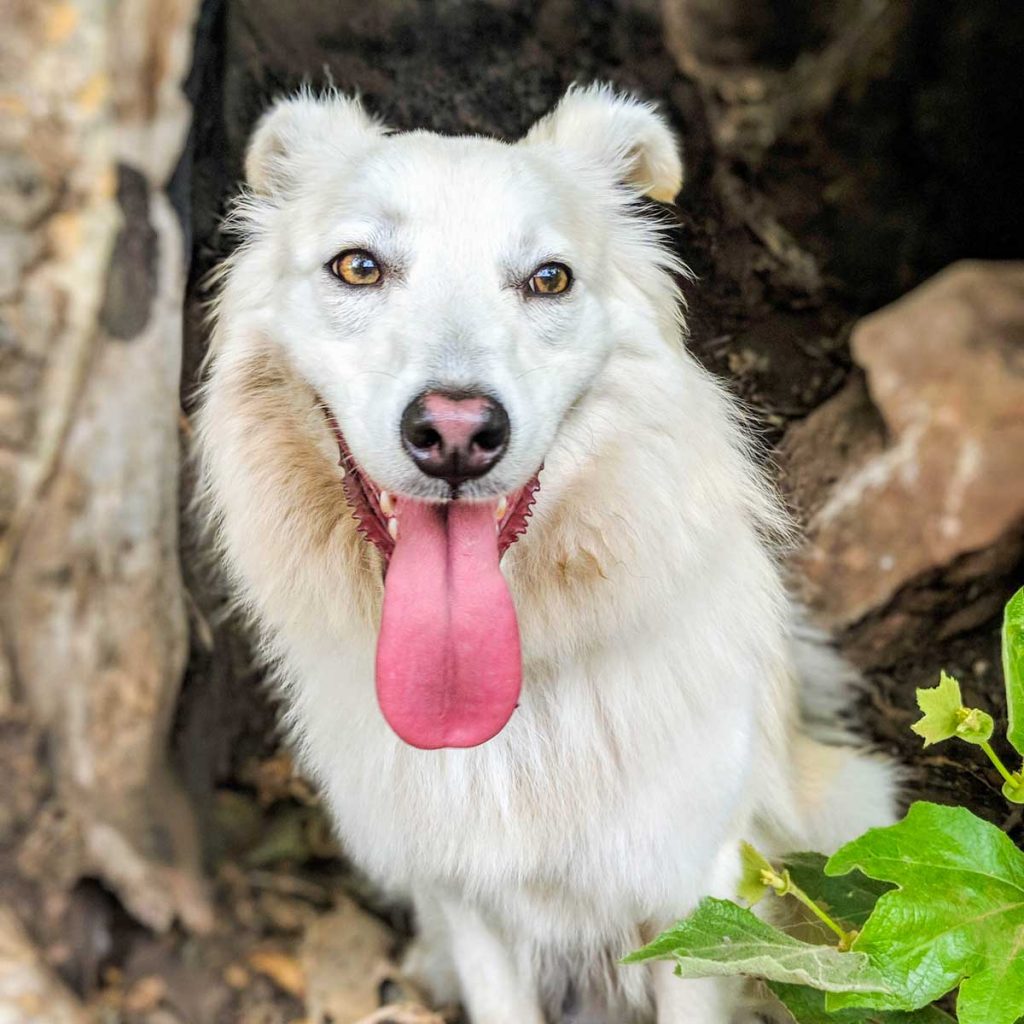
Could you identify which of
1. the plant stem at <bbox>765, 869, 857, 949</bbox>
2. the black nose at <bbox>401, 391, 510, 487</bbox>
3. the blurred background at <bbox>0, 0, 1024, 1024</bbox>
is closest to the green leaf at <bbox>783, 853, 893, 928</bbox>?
the plant stem at <bbox>765, 869, 857, 949</bbox>

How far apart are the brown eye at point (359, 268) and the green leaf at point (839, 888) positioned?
1361 mm

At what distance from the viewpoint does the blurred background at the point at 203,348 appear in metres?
2.21

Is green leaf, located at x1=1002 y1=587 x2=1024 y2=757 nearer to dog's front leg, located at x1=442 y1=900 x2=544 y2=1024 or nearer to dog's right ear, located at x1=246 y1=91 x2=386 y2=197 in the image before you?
dog's front leg, located at x1=442 y1=900 x2=544 y2=1024

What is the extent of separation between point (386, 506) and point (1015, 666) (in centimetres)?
106

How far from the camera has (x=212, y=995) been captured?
104 inches

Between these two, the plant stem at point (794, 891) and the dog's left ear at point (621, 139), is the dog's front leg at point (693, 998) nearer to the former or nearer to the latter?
the plant stem at point (794, 891)

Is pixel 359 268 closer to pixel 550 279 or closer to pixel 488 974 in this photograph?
pixel 550 279

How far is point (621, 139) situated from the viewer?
198 centimetres

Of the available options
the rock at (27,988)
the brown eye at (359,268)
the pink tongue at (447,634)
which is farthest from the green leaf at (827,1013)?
the rock at (27,988)


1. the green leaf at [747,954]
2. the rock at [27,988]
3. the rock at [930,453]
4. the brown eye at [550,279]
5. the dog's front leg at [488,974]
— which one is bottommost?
the rock at [27,988]

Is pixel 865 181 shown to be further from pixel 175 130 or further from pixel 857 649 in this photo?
pixel 175 130

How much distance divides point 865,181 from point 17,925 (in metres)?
2.59

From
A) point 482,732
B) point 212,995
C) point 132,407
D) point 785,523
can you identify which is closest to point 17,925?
point 212,995

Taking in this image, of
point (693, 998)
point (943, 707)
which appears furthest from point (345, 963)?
point (943, 707)
